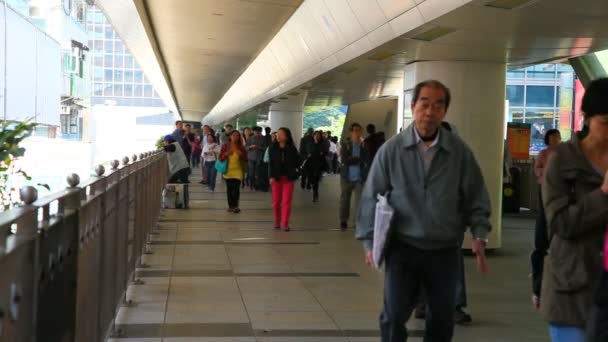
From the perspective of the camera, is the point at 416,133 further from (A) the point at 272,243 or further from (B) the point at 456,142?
(A) the point at 272,243

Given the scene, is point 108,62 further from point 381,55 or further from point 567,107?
point 381,55

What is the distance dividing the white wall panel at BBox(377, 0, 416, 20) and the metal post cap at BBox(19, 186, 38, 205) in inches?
266

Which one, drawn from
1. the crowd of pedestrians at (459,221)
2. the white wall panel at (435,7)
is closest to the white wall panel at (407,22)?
the white wall panel at (435,7)

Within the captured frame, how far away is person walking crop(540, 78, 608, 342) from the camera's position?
10.1 feet

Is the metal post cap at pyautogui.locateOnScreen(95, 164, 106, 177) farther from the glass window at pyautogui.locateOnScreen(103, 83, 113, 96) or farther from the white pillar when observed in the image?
the glass window at pyautogui.locateOnScreen(103, 83, 113, 96)

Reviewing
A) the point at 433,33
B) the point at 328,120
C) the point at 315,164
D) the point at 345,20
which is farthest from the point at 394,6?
the point at 328,120

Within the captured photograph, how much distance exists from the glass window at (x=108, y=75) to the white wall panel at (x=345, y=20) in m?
55.0

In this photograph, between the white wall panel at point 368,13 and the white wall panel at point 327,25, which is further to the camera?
the white wall panel at point 327,25

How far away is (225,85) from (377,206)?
37566 millimetres

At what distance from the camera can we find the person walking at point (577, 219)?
3070 millimetres

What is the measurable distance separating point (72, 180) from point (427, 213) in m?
1.77

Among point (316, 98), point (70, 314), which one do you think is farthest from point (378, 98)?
point (70, 314)

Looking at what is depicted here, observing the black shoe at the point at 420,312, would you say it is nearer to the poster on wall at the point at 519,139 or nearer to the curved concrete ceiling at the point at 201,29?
the curved concrete ceiling at the point at 201,29

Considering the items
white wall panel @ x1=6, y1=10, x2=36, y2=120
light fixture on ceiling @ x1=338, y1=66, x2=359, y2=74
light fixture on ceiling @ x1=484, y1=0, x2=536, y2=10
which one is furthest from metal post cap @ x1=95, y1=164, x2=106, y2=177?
light fixture on ceiling @ x1=338, y1=66, x2=359, y2=74
